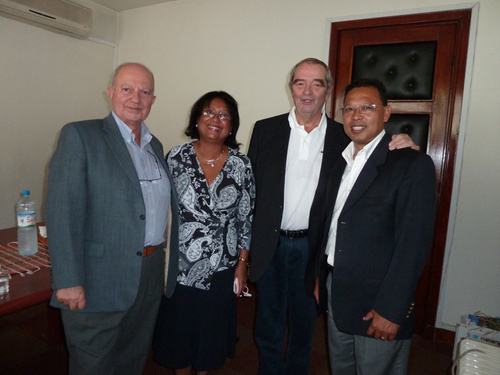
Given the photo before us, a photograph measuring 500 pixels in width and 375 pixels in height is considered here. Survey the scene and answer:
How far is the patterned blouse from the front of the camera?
1.71 m

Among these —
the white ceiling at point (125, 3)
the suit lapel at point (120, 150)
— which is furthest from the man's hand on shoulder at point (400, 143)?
the white ceiling at point (125, 3)

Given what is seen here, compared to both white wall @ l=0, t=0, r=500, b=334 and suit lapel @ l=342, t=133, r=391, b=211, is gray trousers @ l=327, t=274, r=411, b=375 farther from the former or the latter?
white wall @ l=0, t=0, r=500, b=334

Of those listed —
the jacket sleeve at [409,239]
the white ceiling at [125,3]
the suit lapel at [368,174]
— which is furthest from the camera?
the white ceiling at [125,3]

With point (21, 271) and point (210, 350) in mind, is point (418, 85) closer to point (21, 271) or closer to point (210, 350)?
point (210, 350)

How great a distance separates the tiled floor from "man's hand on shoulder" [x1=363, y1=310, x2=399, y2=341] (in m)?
1.17

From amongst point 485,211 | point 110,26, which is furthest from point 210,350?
point 110,26

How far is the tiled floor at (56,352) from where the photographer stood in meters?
2.22

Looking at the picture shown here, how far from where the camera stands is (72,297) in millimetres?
1319

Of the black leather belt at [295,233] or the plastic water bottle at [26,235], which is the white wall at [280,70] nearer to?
the black leather belt at [295,233]

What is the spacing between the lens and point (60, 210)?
4.20ft

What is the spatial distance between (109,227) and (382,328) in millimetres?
1082

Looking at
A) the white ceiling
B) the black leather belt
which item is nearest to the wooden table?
the black leather belt

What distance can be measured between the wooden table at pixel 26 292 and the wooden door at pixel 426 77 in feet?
8.33

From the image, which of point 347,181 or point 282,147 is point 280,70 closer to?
point 282,147
